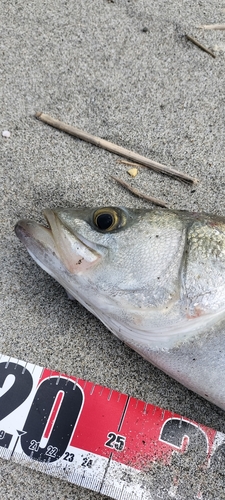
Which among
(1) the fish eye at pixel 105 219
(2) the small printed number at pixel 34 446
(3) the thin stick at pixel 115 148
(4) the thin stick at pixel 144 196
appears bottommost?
(2) the small printed number at pixel 34 446

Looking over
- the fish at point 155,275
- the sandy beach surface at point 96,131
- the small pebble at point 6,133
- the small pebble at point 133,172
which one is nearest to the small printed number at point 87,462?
the sandy beach surface at point 96,131

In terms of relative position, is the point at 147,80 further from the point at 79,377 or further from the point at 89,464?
the point at 89,464

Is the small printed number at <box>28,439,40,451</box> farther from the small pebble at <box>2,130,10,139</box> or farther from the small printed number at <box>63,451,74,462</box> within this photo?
the small pebble at <box>2,130,10,139</box>

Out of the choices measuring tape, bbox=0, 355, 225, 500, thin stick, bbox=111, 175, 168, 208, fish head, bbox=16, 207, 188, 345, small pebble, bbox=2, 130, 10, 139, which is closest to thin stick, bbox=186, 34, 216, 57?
thin stick, bbox=111, 175, 168, 208

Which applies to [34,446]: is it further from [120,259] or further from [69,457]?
[120,259]

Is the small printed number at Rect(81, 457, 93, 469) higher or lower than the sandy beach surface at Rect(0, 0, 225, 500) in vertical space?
lower

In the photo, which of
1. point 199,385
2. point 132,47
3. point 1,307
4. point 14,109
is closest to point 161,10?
point 132,47

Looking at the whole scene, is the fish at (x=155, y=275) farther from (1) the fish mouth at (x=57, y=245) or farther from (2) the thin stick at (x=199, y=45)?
(2) the thin stick at (x=199, y=45)

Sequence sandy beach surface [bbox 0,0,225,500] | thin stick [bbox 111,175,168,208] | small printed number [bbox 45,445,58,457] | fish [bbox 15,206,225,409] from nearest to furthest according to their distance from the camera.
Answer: fish [bbox 15,206,225,409], small printed number [bbox 45,445,58,457], sandy beach surface [bbox 0,0,225,500], thin stick [bbox 111,175,168,208]
